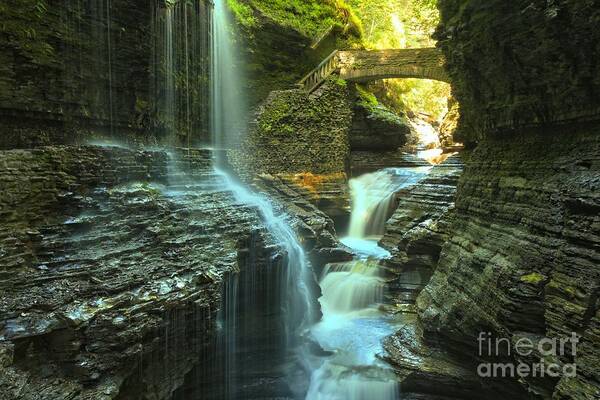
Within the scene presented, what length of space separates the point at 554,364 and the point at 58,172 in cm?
752

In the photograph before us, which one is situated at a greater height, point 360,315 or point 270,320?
point 270,320

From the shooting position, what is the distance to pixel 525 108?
630 cm

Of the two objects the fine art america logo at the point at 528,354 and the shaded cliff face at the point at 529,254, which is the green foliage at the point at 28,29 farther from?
the fine art america logo at the point at 528,354

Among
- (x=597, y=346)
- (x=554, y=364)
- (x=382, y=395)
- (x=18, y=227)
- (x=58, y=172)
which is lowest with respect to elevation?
(x=382, y=395)

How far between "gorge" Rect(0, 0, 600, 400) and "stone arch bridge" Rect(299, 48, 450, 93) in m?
5.20

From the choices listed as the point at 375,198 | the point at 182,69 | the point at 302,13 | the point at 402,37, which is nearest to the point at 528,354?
the point at 182,69

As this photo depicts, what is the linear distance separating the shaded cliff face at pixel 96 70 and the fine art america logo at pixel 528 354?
28.0 feet

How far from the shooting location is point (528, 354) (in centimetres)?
509

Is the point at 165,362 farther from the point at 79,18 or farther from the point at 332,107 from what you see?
the point at 332,107

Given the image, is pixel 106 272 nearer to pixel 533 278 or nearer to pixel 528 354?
pixel 528 354

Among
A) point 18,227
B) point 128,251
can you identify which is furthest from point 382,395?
point 18,227

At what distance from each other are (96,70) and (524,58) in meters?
8.25

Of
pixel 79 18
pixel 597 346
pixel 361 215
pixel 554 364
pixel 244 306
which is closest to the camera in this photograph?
pixel 597 346

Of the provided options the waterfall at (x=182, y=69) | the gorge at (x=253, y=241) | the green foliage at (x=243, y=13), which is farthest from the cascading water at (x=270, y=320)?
the green foliage at (x=243, y=13)
